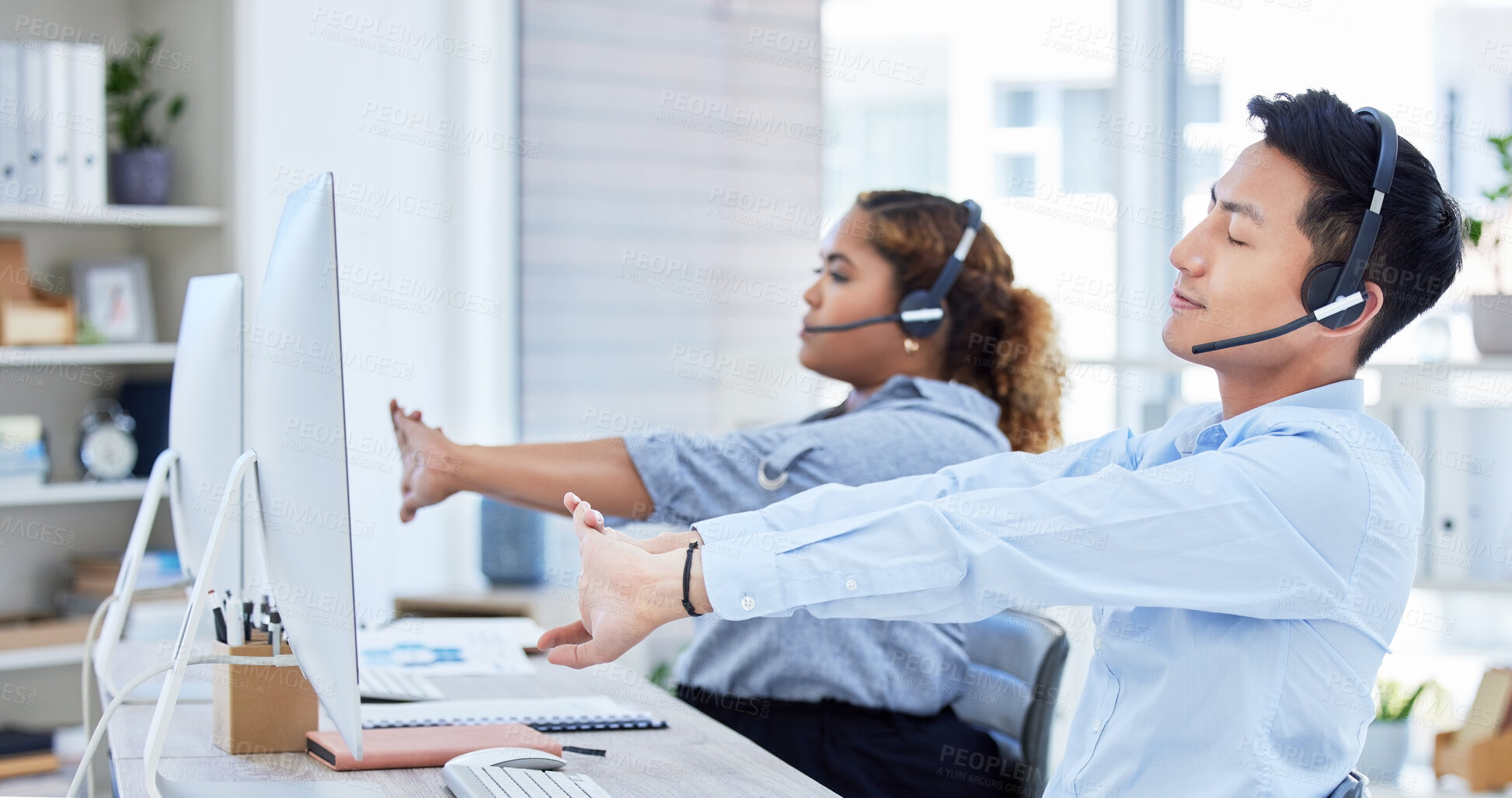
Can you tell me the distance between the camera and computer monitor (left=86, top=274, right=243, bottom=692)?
54.6 inches

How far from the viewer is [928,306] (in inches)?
78.5

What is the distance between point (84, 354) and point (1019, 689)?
7.37 ft

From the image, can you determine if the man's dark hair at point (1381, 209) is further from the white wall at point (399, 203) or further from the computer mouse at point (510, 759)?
the white wall at point (399, 203)

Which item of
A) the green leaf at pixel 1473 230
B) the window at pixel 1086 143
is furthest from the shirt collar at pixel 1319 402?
the window at pixel 1086 143

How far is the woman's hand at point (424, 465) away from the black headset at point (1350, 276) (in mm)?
1053

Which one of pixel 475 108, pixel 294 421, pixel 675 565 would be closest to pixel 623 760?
pixel 675 565

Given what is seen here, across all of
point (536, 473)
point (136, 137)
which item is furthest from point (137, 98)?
point (536, 473)

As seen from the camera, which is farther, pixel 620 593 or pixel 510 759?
pixel 510 759

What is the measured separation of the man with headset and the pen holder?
0.35 metres

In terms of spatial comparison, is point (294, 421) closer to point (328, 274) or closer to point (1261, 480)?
point (328, 274)

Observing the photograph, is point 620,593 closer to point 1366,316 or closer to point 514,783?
point 514,783

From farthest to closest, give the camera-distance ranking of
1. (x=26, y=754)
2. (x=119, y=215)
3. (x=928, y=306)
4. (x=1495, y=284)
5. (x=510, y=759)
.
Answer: (x=119, y=215) < (x=26, y=754) < (x=1495, y=284) < (x=928, y=306) < (x=510, y=759)

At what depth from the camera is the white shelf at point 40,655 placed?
9.16 feet

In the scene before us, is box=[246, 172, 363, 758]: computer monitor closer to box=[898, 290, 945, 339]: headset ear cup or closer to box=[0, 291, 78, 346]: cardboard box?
box=[898, 290, 945, 339]: headset ear cup
